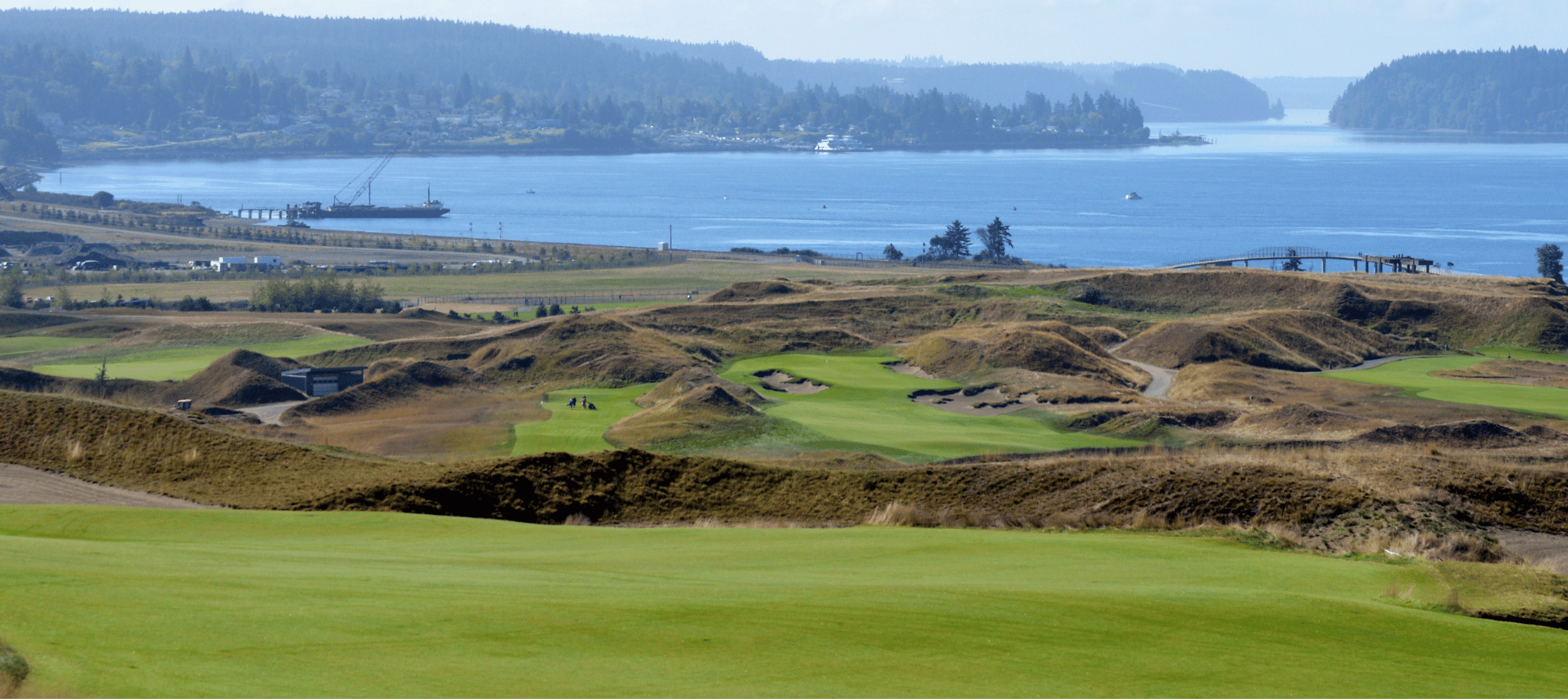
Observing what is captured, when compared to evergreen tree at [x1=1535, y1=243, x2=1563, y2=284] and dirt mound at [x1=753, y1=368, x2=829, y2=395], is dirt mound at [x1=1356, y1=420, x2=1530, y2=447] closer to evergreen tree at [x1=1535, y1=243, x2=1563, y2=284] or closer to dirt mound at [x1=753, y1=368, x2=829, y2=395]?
dirt mound at [x1=753, y1=368, x2=829, y2=395]

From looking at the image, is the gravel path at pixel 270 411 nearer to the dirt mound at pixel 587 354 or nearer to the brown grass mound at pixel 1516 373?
the dirt mound at pixel 587 354

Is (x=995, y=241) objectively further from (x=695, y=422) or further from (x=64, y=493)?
(x=64, y=493)

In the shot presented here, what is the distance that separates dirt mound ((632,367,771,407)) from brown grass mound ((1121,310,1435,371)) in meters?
23.7

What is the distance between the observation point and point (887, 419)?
4378 centimetres

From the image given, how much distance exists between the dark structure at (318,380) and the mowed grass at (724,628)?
37096mm

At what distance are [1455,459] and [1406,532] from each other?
222 inches

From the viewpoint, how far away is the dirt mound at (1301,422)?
A: 3956 cm

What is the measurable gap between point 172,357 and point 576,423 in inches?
1177

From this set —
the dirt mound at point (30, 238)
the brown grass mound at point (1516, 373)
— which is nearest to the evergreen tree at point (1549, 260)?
the brown grass mound at point (1516, 373)

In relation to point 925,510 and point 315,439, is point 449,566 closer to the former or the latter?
point 925,510

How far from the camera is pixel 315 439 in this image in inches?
1500

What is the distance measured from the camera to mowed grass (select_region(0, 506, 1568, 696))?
851cm

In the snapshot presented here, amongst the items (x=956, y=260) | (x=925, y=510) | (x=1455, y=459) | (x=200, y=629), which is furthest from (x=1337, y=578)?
(x=956, y=260)

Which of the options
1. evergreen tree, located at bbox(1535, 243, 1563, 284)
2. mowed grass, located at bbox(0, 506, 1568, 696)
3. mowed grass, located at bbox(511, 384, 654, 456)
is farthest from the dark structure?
evergreen tree, located at bbox(1535, 243, 1563, 284)
